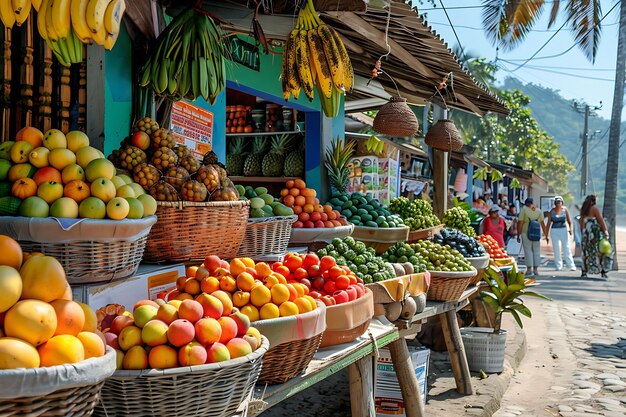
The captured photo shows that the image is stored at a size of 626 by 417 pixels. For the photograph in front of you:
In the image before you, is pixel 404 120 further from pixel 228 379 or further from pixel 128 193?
pixel 228 379

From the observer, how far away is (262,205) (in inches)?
182

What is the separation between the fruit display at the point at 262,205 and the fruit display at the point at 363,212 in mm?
1660

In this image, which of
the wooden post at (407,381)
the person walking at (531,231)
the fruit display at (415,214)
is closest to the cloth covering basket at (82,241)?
the wooden post at (407,381)

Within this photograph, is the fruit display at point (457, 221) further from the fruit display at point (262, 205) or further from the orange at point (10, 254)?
the orange at point (10, 254)

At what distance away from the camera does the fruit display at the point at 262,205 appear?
14.8ft

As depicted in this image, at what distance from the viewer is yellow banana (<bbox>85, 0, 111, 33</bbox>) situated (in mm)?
2796

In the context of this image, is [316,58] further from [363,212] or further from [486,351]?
[486,351]

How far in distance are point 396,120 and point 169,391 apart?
5.01 meters

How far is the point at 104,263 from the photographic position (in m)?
2.79

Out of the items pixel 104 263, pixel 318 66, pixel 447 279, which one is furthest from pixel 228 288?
pixel 447 279

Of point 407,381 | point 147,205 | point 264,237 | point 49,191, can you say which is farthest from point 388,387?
point 49,191

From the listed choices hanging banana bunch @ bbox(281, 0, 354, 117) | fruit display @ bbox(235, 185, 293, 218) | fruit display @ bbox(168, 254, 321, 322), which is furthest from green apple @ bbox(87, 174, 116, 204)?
hanging banana bunch @ bbox(281, 0, 354, 117)

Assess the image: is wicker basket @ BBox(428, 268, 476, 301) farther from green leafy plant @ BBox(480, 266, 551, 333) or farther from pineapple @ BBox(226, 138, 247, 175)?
pineapple @ BBox(226, 138, 247, 175)

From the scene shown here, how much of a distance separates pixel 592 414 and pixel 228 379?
4.47 meters
